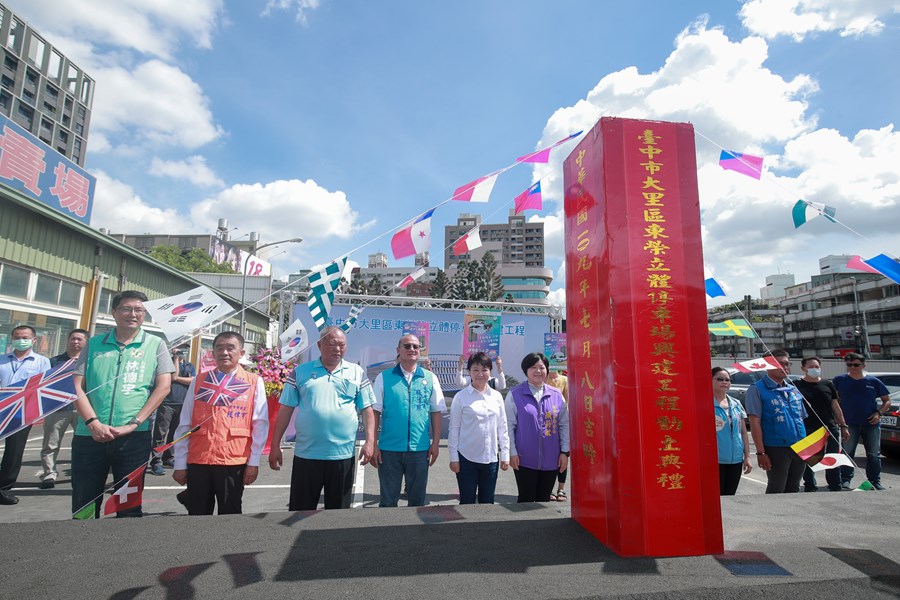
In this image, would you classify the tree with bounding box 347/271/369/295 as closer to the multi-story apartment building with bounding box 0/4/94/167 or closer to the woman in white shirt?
the multi-story apartment building with bounding box 0/4/94/167

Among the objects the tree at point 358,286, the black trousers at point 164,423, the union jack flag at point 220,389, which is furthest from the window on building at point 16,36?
the union jack flag at point 220,389

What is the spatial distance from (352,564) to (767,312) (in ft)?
252

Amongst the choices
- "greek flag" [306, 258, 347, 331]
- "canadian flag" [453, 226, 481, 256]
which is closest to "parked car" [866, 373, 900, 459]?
"canadian flag" [453, 226, 481, 256]

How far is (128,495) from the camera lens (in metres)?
2.71

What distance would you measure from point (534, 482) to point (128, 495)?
105 inches

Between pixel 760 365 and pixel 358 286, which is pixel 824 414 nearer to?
pixel 760 365

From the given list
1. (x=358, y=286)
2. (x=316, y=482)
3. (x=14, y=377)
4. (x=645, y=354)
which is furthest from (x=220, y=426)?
(x=358, y=286)

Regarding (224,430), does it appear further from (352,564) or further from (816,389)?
(816,389)

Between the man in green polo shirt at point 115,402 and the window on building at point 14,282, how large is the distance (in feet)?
26.6

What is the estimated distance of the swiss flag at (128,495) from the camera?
2.66 meters

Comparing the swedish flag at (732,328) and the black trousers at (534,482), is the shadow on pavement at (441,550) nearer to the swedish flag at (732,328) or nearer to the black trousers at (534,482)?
the black trousers at (534,482)

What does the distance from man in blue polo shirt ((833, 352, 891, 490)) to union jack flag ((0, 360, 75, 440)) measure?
7.15m

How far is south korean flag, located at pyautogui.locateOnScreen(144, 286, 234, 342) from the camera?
363 cm

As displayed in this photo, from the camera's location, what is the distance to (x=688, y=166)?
224 centimetres
